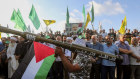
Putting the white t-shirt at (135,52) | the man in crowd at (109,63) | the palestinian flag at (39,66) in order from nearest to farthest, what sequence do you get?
the palestinian flag at (39,66) → the man in crowd at (109,63) → the white t-shirt at (135,52)

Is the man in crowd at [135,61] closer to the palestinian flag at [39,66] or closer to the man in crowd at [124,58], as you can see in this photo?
the man in crowd at [124,58]

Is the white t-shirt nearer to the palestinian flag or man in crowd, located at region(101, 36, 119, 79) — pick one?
man in crowd, located at region(101, 36, 119, 79)

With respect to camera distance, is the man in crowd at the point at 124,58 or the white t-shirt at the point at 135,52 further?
the white t-shirt at the point at 135,52

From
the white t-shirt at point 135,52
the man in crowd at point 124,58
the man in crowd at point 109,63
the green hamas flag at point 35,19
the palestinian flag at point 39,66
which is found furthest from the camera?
the green hamas flag at point 35,19

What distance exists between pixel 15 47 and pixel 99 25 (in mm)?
19694

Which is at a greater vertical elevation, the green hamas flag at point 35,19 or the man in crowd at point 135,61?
the green hamas flag at point 35,19

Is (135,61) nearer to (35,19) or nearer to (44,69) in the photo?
(44,69)

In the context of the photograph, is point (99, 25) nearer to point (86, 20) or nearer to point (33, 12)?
point (86, 20)

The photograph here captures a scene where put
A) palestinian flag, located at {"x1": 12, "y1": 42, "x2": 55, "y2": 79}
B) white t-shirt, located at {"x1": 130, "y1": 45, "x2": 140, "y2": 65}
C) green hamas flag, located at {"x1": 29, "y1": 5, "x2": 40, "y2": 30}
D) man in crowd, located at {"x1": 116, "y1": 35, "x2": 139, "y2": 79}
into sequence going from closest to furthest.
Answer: palestinian flag, located at {"x1": 12, "y1": 42, "x2": 55, "y2": 79}, man in crowd, located at {"x1": 116, "y1": 35, "x2": 139, "y2": 79}, white t-shirt, located at {"x1": 130, "y1": 45, "x2": 140, "y2": 65}, green hamas flag, located at {"x1": 29, "y1": 5, "x2": 40, "y2": 30}

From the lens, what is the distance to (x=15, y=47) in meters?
6.32

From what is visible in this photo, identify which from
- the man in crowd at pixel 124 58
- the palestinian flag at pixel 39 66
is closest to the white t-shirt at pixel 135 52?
the man in crowd at pixel 124 58

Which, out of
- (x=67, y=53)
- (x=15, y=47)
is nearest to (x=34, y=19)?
(x=15, y=47)

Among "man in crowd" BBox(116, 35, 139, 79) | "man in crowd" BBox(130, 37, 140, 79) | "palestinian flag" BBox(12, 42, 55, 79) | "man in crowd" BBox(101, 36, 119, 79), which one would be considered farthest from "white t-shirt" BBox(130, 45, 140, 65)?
"palestinian flag" BBox(12, 42, 55, 79)

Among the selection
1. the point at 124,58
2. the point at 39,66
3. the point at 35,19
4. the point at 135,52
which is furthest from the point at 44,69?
the point at 35,19
